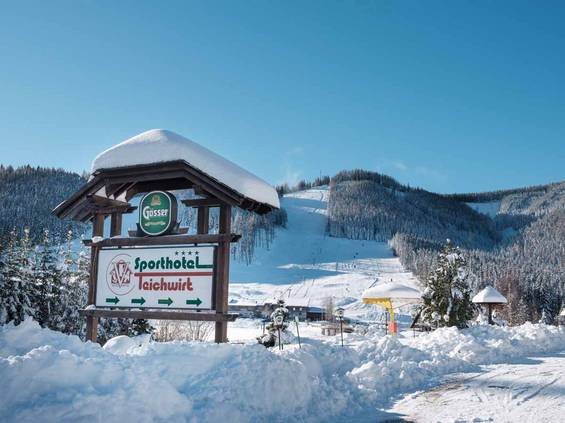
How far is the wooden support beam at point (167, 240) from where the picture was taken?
8812mm

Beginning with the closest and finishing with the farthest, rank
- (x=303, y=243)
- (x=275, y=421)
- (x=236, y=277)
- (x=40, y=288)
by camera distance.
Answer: (x=275, y=421) < (x=40, y=288) < (x=236, y=277) < (x=303, y=243)

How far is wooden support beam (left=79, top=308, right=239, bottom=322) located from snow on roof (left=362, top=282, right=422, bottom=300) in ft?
48.8

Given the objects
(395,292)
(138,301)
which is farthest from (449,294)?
(138,301)

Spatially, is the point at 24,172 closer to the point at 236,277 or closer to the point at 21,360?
the point at 236,277

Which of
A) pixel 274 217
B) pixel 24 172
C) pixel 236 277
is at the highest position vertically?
pixel 24 172

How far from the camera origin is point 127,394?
5.12 meters

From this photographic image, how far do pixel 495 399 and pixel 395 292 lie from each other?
15.5 metres

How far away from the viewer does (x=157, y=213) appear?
31.2 feet

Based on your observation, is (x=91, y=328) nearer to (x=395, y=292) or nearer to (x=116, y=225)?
(x=116, y=225)

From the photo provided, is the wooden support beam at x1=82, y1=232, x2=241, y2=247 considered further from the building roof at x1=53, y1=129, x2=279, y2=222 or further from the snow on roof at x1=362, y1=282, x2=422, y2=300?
the snow on roof at x1=362, y1=282, x2=422, y2=300

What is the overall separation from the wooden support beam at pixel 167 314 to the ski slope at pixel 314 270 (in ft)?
248

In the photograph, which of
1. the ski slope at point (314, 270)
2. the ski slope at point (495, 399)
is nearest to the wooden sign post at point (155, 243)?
the ski slope at point (495, 399)

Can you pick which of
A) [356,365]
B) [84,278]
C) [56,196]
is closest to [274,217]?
[56,196]

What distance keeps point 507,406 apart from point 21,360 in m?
6.01
